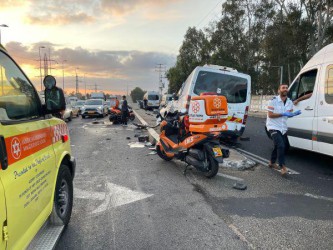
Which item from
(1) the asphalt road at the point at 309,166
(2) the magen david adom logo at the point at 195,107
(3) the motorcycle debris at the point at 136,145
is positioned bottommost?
(3) the motorcycle debris at the point at 136,145

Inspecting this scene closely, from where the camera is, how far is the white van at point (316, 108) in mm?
6742

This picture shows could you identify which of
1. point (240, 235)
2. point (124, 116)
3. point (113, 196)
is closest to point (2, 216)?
point (240, 235)

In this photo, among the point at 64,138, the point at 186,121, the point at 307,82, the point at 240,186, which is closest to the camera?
the point at 64,138

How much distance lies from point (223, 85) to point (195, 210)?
6446 mm

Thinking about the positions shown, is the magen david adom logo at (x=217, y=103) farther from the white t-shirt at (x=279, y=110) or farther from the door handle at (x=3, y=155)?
the door handle at (x=3, y=155)

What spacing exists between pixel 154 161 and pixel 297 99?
3.67 m


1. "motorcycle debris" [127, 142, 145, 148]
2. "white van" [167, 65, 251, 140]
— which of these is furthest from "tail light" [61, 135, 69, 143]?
"motorcycle debris" [127, 142, 145, 148]

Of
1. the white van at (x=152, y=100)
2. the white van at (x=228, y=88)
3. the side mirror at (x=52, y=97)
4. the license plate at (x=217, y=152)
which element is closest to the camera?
the side mirror at (x=52, y=97)

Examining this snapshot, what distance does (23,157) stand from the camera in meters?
2.67

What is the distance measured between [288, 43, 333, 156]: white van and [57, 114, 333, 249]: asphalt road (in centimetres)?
66

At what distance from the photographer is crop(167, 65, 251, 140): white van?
1020 centimetres

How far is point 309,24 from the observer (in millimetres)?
34438

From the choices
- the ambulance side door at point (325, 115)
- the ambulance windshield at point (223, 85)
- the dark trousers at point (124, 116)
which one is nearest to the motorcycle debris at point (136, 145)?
the ambulance windshield at point (223, 85)

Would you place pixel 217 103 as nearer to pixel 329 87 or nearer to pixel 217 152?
pixel 217 152
